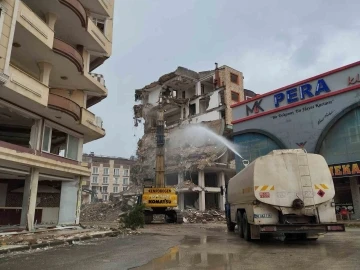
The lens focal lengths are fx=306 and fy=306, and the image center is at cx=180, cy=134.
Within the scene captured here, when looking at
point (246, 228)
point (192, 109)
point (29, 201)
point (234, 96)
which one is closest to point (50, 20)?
point (29, 201)

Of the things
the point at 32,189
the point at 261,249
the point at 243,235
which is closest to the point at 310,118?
the point at 243,235

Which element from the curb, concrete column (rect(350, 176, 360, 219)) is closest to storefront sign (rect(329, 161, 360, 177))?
concrete column (rect(350, 176, 360, 219))

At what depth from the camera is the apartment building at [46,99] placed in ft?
45.6

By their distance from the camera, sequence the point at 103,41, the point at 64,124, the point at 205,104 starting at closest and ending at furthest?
the point at 64,124, the point at 103,41, the point at 205,104

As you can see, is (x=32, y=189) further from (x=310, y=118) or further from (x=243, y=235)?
(x=310, y=118)

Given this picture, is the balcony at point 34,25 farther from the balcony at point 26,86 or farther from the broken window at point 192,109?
the broken window at point 192,109

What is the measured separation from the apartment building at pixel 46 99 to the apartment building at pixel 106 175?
235 ft

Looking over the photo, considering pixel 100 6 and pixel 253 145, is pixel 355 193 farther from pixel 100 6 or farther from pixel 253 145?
pixel 100 6

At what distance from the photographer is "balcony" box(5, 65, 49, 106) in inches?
524

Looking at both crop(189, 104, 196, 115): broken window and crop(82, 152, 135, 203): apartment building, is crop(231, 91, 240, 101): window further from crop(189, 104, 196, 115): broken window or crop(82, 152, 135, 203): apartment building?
crop(82, 152, 135, 203): apartment building

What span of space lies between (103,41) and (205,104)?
27.7 m

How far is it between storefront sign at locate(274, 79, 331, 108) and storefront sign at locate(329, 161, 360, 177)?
19.9ft

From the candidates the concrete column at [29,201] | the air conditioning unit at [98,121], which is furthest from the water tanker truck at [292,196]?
the air conditioning unit at [98,121]

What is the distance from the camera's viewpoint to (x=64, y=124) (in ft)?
63.2
